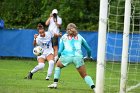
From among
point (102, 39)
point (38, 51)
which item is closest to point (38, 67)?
point (38, 51)

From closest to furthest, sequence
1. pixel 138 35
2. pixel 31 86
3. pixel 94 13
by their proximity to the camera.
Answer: pixel 31 86 → pixel 138 35 → pixel 94 13

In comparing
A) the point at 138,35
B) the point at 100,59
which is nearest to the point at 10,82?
the point at 100,59

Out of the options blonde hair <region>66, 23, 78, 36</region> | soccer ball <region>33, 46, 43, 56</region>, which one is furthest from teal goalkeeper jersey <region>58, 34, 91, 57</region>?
soccer ball <region>33, 46, 43, 56</region>

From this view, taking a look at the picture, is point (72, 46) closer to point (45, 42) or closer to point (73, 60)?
point (73, 60)

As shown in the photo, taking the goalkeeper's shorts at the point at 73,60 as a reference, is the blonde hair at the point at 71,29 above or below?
above

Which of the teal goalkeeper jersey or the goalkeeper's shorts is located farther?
the teal goalkeeper jersey

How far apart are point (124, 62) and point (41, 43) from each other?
17.2 ft

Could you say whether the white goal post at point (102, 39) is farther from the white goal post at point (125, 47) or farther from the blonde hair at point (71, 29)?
the blonde hair at point (71, 29)

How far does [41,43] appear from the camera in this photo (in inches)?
657

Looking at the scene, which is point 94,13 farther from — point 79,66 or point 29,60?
point 79,66

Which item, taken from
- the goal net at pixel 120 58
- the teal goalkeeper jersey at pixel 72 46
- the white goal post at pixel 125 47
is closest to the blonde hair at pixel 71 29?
the teal goalkeeper jersey at pixel 72 46

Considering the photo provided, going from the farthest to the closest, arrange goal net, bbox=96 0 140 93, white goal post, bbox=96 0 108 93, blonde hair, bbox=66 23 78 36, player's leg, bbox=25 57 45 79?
player's leg, bbox=25 57 45 79 < goal net, bbox=96 0 140 93 < blonde hair, bbox=66 23 78 36 < white goal post, bbox=96 0 108 93

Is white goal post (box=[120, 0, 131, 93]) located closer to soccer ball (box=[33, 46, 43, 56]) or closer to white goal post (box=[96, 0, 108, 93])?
white goal post (box=[96, 0, 108, 93])

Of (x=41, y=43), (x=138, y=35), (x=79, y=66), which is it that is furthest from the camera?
(x=138, y=35)
